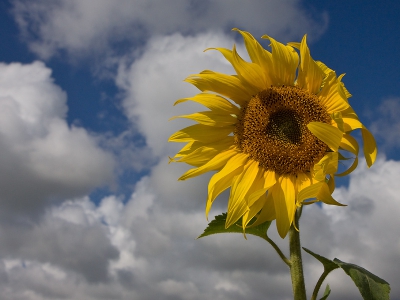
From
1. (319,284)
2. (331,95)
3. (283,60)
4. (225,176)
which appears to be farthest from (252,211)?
(283,60)

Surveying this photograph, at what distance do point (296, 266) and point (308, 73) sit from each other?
6.28 ft

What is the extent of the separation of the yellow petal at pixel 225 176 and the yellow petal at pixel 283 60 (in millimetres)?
956

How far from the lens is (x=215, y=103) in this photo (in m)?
4.80

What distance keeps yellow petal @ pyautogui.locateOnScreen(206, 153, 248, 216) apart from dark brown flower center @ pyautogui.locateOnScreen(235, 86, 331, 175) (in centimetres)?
14

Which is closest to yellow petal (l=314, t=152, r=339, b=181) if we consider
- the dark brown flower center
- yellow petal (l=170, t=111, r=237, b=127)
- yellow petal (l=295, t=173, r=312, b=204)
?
yellow petal (l=295, t=173, r=312, b=204)

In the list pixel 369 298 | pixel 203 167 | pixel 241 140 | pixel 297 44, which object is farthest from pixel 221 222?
pixel 297 44

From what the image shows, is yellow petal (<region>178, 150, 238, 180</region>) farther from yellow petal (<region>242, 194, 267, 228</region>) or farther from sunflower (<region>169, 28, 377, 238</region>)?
yellow petal (<region>242, 194, 267, 228</region>)

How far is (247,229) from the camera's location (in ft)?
14.8

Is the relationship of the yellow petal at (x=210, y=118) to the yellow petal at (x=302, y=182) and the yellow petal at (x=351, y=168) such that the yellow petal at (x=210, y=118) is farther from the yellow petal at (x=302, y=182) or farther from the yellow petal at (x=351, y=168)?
the yellow petal at (x=351, y=168)

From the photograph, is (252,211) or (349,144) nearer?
(349,144)

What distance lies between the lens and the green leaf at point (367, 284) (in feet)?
12.5

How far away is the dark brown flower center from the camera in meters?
4.52

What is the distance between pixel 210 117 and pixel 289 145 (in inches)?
35.7

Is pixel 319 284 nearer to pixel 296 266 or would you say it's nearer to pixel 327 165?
pixel 296 266
